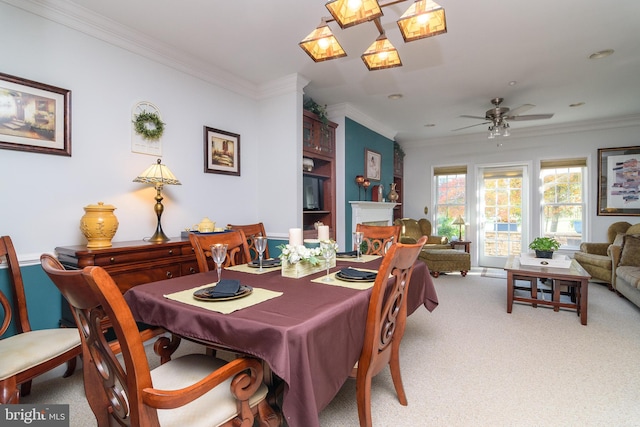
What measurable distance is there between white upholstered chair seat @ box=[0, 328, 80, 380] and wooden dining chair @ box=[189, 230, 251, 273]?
2.50ft

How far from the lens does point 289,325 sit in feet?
3.58

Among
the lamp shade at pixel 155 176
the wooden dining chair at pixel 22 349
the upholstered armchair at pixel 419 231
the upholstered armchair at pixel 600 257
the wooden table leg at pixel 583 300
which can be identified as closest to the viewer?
the wooden dining chair at pixel 22 349

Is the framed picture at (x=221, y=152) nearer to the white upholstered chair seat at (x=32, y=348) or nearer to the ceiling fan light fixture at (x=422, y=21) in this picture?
the white upholstered chair seat at (x=32, y=348)

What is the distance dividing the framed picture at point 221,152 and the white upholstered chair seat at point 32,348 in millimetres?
1986

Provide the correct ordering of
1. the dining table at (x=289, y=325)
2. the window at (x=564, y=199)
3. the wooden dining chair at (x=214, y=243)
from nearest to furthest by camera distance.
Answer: the dining table at (x=289, y=325)
the wooden dining chair at (x=214, y=243)
the window at (x=564, y=199)

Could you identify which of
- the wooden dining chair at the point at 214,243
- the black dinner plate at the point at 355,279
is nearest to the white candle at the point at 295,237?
the black dinner plate at the point at 355,279

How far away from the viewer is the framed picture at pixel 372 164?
5332mm

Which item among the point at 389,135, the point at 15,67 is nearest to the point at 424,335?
the point at 15,67

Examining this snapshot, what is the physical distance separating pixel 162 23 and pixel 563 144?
6.50 m

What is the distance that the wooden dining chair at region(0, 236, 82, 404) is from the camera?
1462mm

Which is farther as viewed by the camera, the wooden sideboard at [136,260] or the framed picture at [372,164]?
the framed picture at [372,164]

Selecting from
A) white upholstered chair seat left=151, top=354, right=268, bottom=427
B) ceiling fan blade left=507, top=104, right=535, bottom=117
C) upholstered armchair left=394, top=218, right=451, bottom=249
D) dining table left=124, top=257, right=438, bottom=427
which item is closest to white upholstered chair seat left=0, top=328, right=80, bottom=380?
dining table left=124, top=257, right=438, bottom=427

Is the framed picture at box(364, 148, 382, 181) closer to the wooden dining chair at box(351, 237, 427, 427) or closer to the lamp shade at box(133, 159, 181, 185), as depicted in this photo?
the lamp shade at box(133, 159, 181, 185)

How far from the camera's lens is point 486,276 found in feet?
17.9
